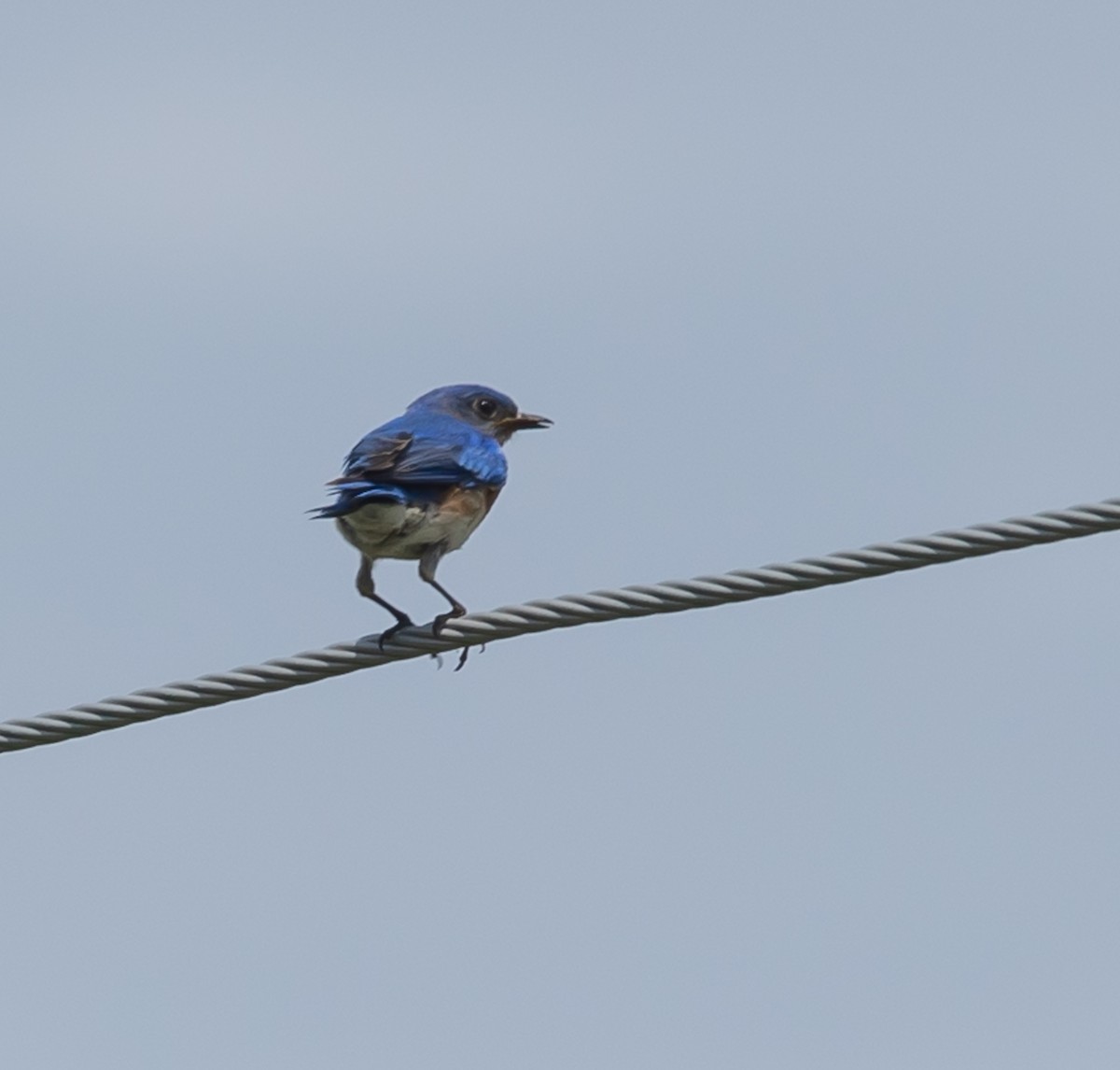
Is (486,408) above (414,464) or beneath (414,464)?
above

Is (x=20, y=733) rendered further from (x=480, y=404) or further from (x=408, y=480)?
(x=480, y=404)

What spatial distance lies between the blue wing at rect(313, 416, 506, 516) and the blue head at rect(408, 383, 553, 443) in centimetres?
58

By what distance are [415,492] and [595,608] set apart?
3.35 m

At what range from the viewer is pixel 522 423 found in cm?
1345

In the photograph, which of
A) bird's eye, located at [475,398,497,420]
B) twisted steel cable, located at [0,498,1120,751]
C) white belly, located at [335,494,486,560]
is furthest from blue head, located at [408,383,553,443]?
twisted steel cable, located at [0,498,1120,751]

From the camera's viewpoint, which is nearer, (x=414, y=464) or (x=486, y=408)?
(x=414, y=464)

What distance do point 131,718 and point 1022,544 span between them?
3.26 metres

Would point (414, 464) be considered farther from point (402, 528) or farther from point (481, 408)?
point (481, 408)

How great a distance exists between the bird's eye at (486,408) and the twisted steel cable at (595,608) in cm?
478

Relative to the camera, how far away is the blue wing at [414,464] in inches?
426

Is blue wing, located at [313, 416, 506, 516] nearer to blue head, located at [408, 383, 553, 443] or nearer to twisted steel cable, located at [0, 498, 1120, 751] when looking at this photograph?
blue head, located at [408, 383, 553, 443]

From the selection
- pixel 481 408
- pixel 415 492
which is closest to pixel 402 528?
pixel 415 492

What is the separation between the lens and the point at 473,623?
8.27 meters

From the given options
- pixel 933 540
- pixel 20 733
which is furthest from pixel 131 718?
pixel 933 540
